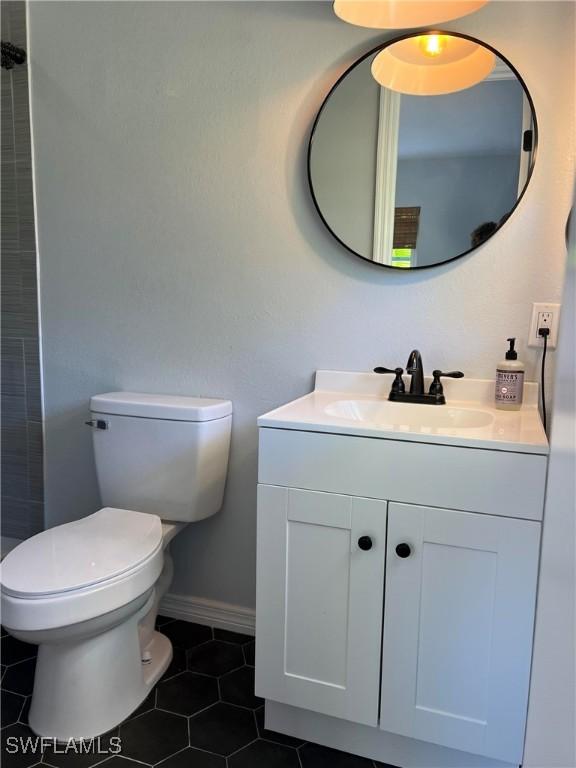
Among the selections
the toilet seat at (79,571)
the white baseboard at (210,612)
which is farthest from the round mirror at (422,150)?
the white baseboard at (210,612)

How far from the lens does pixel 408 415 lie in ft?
4.77

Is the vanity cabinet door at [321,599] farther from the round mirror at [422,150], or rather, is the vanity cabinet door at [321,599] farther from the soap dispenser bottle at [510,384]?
the round mirror at [422,150]

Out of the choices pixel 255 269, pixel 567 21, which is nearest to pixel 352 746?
pixel 255 269

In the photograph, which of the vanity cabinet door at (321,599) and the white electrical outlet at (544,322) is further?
the white electrical outlet at (544,322)

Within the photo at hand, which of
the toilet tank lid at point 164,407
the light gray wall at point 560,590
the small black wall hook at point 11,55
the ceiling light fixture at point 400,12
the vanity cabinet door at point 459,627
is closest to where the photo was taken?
the light gray wall at point 560,590

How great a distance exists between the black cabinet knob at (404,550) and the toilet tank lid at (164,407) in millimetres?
701

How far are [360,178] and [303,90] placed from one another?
0.31 m

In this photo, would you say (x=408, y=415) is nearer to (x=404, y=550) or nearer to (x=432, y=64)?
(x=404, y=550)

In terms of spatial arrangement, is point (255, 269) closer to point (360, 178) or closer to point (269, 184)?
point (269, 184)

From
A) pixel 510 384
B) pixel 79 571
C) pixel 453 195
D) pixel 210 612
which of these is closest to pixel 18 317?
pixel 79 571

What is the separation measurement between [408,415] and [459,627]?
530 millimetres

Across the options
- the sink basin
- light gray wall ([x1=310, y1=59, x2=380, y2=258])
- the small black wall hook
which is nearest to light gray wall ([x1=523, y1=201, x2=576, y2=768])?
the sink basin

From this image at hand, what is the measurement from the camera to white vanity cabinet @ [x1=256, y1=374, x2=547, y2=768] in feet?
3.63

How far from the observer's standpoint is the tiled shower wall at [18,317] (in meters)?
1.85
